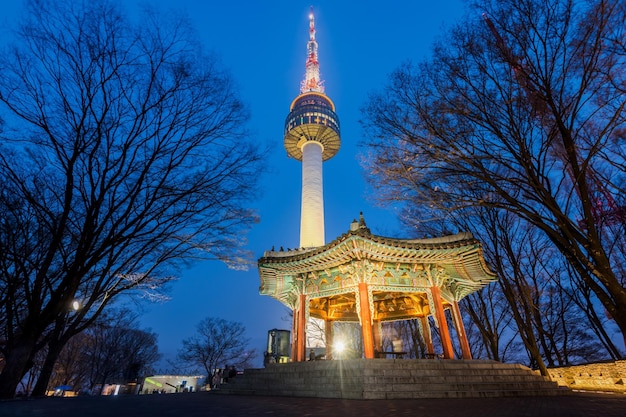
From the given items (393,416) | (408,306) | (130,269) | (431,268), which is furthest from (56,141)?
(408,306)

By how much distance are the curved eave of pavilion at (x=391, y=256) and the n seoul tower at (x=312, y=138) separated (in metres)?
19.3

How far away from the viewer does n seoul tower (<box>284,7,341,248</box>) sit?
34750mm

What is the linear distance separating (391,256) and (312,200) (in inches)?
921

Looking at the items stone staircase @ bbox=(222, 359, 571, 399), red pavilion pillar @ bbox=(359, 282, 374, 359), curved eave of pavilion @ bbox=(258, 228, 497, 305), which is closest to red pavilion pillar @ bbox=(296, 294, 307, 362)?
curved eave of pavilion @ bbox=(258, 228, 497, 305)

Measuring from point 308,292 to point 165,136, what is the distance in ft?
29.2

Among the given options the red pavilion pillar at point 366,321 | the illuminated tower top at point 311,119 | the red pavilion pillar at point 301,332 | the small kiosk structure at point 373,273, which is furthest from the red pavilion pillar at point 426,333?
the illuminated tower top at point 311,119

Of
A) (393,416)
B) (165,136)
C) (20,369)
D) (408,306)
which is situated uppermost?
(165,136)

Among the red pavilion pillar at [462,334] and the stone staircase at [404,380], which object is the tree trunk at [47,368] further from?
the red pavilion pillar at [462,334]

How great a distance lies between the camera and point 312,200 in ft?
116

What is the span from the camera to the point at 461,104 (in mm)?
8273

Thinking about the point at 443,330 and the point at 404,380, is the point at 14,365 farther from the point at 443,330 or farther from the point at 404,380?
the point at 443,330

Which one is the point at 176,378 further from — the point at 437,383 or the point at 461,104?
the point at 461,104

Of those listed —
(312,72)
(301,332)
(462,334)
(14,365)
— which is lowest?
(14,365)

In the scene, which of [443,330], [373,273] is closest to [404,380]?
[443,330]
